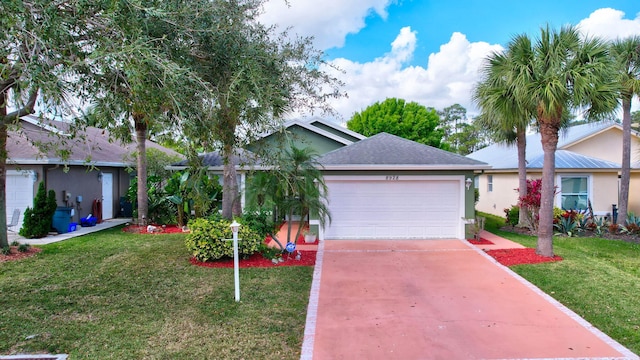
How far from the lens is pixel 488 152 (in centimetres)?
2388

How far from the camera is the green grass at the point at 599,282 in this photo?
225 inches

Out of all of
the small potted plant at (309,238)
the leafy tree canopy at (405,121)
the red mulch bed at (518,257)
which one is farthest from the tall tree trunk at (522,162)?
the leafy tree canopy at (405,121)

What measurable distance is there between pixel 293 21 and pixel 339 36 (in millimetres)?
4299

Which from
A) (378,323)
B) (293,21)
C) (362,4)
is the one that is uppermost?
(362,4)

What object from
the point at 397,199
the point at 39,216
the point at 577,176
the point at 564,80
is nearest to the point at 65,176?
the point at 39,216

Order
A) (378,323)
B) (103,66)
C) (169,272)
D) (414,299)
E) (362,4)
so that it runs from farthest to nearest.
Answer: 1. (362,4)
2. (169,272)
3. (414,299)
4. (378,323)
5. (103,66)

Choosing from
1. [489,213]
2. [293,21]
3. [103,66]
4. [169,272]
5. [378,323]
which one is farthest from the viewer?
[489,213]

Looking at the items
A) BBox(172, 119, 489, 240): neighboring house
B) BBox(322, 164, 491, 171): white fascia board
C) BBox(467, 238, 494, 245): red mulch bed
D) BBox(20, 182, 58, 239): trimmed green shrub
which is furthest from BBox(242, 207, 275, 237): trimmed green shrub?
BBox(20, 182, 58, 239): trimmed green shrub

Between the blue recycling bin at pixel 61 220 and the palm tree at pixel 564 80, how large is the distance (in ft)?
48.5

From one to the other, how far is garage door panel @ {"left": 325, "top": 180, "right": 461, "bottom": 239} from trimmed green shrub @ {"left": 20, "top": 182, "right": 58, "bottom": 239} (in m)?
9.37

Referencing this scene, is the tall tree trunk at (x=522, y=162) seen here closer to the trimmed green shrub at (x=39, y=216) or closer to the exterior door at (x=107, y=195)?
the trimmed green shrub at (x=39, y=216)

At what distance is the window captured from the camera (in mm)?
15852

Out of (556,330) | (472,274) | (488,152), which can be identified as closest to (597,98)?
(472,274)

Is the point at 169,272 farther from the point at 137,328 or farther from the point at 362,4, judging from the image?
the point at 362,4
